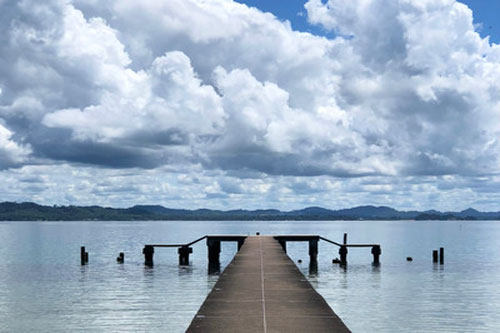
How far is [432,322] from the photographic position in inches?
1101

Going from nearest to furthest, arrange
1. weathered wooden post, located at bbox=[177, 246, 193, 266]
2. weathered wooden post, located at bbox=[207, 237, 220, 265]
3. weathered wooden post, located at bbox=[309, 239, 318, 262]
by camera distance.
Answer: weathered wooden post, located at bbox=[207, 237, 220, 265], weathered wooden post, located at bbox=[309, 239, 318, 262], weathered wooden post, located at bbox=[177, 246, 193, 266]

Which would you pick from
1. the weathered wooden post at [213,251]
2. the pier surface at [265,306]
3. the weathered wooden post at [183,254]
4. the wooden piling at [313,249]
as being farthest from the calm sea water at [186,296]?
the pier surface at [265,306]

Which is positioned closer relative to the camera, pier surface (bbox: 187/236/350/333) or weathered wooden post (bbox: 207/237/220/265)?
pier surface (bbox: 187/236/350/333)

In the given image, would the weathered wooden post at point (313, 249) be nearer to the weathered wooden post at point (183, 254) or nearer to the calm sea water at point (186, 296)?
the calm sea water at point (186, 296)

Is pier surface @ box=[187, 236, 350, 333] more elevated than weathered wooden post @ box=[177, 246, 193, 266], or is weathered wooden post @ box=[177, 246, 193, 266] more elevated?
pier surface @ box=[187, 236, 350, 333]

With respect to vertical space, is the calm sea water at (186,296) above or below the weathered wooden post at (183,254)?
below

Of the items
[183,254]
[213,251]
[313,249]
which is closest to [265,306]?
[213,251]

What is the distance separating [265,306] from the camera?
1947 cm

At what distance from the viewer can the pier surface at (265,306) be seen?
16547mm

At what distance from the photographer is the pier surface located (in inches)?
651

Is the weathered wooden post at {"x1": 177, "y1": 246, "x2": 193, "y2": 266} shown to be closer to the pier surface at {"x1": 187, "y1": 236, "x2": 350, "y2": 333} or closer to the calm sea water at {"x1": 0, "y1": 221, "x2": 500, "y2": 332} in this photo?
the calm sea water at {"x1": 0, "y1": 221, "x2": 500, "y2": 332}

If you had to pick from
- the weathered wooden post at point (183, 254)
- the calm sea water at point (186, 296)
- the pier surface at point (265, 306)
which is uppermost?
the pier surface at point (265, 306)

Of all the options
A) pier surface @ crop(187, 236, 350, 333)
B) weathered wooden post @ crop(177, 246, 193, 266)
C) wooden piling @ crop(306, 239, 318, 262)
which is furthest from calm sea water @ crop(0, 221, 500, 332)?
pier surface @ crop(187, 236, 350, 333)

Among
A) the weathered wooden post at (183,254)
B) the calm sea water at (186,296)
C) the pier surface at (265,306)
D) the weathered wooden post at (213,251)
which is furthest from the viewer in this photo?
the weathered wooden post at (183,254)
